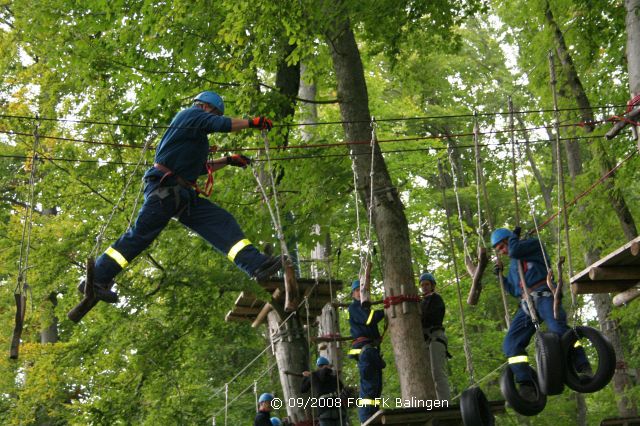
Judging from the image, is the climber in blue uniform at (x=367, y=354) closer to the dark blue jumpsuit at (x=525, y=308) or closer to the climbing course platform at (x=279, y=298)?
the climbing course platform at (x=279, y=298)

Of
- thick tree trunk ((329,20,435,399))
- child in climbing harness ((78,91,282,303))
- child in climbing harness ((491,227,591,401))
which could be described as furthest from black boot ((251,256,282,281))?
thick tree trunk ((329,20,435,399))

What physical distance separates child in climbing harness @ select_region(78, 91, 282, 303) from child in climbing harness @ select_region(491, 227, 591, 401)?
2463 mm

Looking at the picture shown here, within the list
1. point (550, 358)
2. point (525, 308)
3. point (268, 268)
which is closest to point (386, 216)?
point (525, 308)

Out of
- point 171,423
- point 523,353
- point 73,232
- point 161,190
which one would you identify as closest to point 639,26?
point 523,353

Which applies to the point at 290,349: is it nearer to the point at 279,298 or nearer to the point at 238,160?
the point at 279,298

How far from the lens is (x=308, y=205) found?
1201 cm

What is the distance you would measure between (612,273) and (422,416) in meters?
2.34

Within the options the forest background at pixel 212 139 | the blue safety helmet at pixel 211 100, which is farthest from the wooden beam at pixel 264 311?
the blue safety helmet at pixel 211 100

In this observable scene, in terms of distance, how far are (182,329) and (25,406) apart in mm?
5084

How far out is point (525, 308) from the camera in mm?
8328

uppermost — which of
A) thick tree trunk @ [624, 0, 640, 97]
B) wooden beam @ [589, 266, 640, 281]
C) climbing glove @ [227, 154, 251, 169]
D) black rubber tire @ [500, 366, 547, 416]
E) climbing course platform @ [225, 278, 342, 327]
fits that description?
thick tree trunk @ [624, 0, 640, 97]

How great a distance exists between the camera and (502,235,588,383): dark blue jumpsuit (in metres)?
8.19

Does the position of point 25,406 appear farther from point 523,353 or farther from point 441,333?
point 523,353

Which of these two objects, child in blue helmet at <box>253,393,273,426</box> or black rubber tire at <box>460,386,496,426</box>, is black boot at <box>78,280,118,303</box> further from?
child in blue helmet at <box>253,393,273,426</box>
